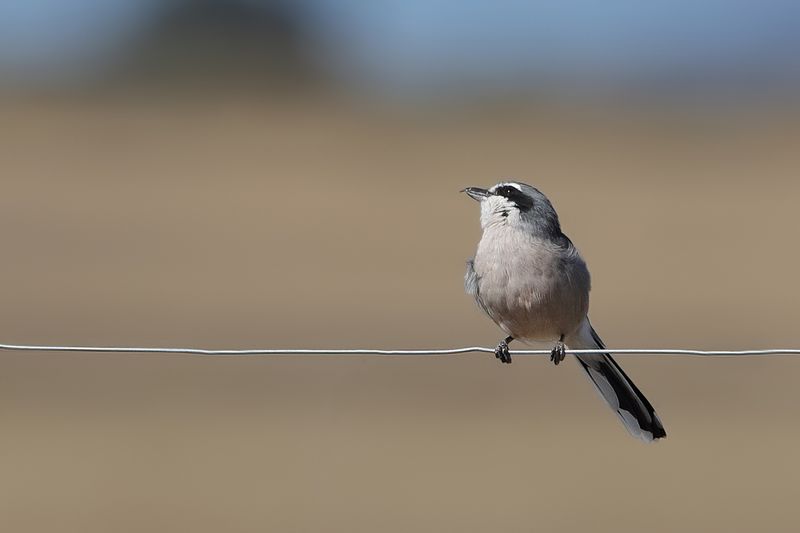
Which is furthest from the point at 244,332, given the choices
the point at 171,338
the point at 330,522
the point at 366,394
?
the point at 330,522

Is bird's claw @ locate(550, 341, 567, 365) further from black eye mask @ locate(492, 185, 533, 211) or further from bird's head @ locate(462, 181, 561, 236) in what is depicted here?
black eye mask @ locate(492, 185, 533, 211)

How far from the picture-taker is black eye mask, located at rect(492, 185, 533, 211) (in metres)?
7.45

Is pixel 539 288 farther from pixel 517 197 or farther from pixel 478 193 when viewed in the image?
pixel 478 193

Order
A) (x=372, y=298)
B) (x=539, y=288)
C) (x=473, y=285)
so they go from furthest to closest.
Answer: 1. (x=372, y=298)
2. (x=473, y=285)
3. (x=539, y=288)

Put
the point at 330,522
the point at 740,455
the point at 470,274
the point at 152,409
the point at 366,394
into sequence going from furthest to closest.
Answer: the point at 366,394
the point at 152,409
the point at 740,455
the point at 330,522
the point at 470,274

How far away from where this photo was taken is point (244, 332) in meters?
17.1

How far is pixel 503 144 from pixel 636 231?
5.32 meters

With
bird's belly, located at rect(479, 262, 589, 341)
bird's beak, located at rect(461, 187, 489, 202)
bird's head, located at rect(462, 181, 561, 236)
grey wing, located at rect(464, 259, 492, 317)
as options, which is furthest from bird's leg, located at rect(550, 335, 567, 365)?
bird's beak, located at rect(461, 187, 489, 202)

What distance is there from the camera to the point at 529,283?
7.09 meters

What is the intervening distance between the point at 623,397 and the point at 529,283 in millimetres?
846

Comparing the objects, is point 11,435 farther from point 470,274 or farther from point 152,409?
point 470,274

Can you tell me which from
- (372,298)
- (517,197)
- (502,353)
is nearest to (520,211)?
(517,197)

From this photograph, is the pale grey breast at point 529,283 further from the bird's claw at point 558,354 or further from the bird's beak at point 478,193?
the bird's beak at point 478,193

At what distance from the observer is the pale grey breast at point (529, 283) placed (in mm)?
7113
